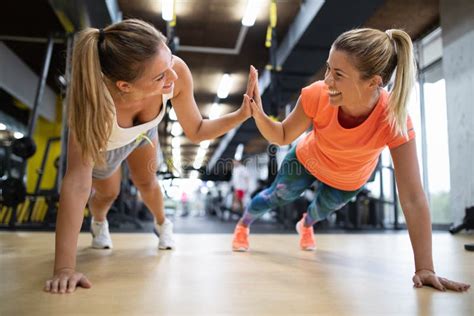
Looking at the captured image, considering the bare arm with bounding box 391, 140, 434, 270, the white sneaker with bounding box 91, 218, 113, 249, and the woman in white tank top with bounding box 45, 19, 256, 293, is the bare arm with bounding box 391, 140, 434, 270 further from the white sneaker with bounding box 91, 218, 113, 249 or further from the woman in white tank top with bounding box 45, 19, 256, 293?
the white sneaker with bounding box 91, 218, 113, 249

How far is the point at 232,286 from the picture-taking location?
1065 millimetres

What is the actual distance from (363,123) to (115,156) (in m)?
0.89

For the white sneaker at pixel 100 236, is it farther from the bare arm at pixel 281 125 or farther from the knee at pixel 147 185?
the bare arm at pixel 281 125

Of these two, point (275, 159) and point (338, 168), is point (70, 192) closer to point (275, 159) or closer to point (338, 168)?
point (338, 168)

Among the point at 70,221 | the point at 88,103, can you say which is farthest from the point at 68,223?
the point at 88,103

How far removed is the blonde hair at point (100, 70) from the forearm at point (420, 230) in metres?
0.86

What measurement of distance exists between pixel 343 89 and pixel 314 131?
0.34 meters

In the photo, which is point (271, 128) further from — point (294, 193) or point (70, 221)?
point (70, 221)

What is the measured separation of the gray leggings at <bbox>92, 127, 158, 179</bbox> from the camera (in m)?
1.52

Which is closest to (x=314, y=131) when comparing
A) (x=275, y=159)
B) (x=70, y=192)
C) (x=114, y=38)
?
(x=114, y=38)

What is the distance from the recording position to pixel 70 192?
3.60ft

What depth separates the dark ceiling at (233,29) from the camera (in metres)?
3.47

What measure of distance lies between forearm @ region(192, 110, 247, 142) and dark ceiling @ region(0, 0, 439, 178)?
179 centimetres

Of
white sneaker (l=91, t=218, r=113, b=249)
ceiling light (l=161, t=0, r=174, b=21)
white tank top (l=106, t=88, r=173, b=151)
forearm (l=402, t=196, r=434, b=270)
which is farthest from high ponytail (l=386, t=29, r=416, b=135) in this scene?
ceiling light (l=161, t=0, r=174, b=21)
